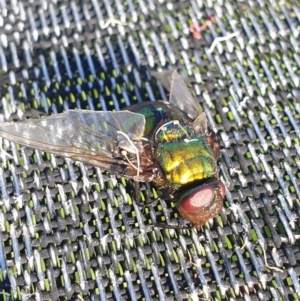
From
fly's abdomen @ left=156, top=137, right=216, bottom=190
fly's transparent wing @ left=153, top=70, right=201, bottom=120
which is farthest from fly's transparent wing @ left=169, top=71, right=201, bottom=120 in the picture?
fly's abdomen @ left=156, top=137, right=216, bottom=190

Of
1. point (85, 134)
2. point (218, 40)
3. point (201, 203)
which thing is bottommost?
point (201, 203)

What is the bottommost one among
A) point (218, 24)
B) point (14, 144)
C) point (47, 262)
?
point (47, 262)

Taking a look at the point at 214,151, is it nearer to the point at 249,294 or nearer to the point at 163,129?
the point at 163,129

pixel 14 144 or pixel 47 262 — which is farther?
pixel 14 144

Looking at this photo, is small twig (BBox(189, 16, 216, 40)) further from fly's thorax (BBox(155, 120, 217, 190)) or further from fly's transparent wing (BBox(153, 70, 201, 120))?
fly's thorax (BBox(155, 120, 217, 190))

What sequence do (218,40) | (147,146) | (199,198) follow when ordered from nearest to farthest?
(199,198) < (147,146) < (218,40)

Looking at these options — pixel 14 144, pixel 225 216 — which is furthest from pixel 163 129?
pixel 14 144

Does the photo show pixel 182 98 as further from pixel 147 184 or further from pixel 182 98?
pixel 147 184

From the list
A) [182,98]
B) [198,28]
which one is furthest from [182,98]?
[198,28]
